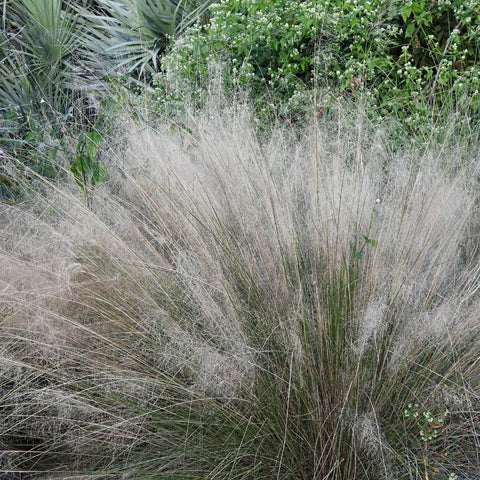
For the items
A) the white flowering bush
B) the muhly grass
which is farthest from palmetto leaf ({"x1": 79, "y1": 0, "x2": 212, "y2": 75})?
the muhly grass

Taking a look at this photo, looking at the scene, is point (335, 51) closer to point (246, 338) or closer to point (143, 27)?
point (143, 27)

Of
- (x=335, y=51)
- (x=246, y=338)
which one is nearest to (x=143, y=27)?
(x=335, y=51)

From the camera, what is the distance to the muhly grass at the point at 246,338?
2.08m

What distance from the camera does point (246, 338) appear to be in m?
2.17

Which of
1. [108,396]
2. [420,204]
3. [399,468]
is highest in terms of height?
[420,204]

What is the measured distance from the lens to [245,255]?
Answer: 96.7 inches

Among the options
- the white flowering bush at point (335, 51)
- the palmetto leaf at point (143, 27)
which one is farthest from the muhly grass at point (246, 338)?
the palmetto leaf at point (143, 27)

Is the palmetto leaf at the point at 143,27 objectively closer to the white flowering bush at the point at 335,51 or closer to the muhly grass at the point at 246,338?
the white flowering bush at the point at 335,51

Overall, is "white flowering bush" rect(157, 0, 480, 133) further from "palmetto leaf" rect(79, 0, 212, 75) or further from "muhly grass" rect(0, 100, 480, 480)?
"muhly grass" rect(0, 100, 480, 480)

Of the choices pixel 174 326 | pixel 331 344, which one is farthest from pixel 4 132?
pixel 331 344

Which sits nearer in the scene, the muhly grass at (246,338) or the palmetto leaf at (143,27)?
the muhly grass at (246,338)

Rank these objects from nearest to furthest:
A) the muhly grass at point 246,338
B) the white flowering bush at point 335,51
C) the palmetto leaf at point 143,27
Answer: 1. the muhly grass at point 246,338
2. the white flowering bush at point 335,51
3. the palmetto leaf at point 143,27

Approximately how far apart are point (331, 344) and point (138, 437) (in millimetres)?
670

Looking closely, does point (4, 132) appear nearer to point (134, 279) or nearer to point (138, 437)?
point (134, 279)
